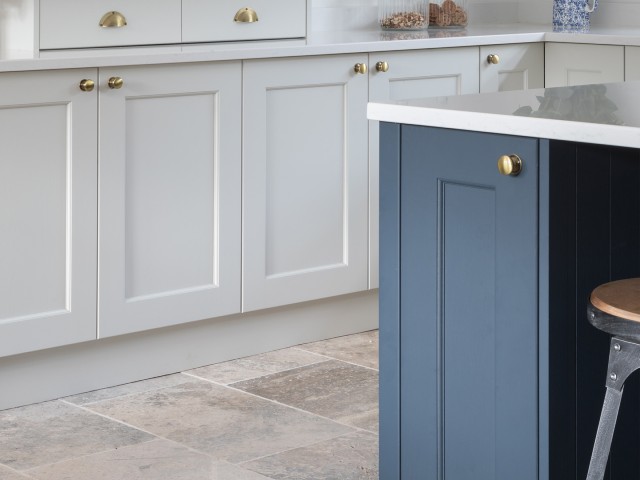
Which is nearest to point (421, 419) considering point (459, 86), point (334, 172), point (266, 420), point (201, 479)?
point (201, 479)

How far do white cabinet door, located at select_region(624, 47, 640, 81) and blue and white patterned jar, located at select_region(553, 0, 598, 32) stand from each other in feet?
1.63

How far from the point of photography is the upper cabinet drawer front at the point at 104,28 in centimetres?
306

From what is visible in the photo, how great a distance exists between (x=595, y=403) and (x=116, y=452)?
1232mm

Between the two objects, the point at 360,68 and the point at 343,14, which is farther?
the point at 343,14

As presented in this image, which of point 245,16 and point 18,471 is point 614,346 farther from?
point 245,16

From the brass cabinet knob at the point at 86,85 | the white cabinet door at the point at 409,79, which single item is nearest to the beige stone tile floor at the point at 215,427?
the white cabinet door at the point at 409,79

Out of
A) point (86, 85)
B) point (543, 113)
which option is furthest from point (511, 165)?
point (86, 85)

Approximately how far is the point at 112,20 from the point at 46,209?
551mm

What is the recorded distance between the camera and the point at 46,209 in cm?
301

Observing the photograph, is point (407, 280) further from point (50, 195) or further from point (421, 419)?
point (50, 195)

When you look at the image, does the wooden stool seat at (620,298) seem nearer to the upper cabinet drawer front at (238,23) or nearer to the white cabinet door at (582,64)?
the upper cabinet drawer front at (238,23)

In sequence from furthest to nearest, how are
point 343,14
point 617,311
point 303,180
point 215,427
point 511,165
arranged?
1. point 343,14
2. point 303,180
3. point 215,427
4. point 511,165
5. point 617,311

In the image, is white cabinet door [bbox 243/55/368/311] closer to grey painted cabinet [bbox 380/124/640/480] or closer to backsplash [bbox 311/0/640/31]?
backsplash [bbox 311/0/640/31]

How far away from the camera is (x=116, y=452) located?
2785mm
